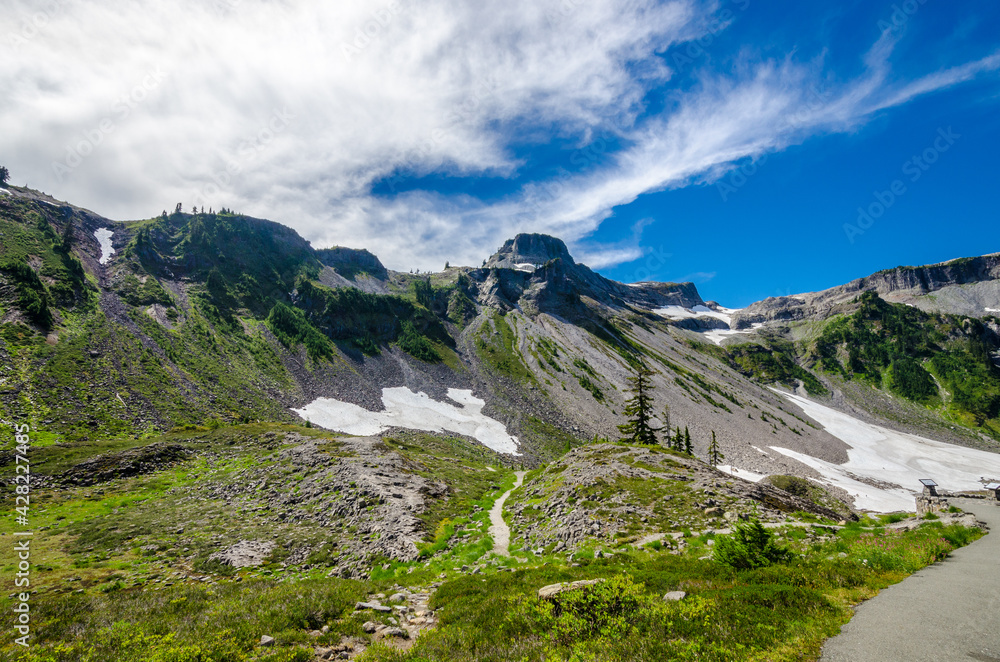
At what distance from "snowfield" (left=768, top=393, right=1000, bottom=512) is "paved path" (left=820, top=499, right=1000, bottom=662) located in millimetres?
78043

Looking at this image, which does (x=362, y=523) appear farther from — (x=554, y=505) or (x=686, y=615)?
(x=686, y=615)

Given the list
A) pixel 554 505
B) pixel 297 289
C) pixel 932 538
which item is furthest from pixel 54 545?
pixel 297 289

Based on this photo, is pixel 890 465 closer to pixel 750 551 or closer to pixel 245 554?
pixel 750 551

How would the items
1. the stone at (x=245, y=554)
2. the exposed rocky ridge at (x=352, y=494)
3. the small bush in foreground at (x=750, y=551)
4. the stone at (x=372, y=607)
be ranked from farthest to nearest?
1. the exposed rocky ridge at (x=352, y=494)
2. the stone at (x=245, y=554)
3. the small bush in foreground at (x=750, y=551)
4. the stone at (x=372, y=607)

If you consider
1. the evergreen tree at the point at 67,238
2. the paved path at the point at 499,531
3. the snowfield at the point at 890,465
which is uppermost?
the evergreen tree at the point at 67,238

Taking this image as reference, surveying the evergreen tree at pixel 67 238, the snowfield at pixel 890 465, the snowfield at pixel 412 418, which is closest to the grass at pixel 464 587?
the snowfield at pixel 412 418

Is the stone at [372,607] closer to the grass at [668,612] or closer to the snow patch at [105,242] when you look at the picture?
the grass at [668,612]

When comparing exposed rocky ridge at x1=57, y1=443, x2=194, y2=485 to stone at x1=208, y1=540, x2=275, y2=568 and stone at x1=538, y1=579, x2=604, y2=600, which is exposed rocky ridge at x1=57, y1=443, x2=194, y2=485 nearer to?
stone at x1=208, y1=540, x2=275, y2=568

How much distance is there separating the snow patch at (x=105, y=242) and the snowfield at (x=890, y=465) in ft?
635

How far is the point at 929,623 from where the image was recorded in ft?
27.5

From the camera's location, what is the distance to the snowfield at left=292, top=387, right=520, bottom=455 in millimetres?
83688

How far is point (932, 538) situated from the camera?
16297 mm

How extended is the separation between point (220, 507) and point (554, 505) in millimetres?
26238

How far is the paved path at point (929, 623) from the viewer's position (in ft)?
23.8
